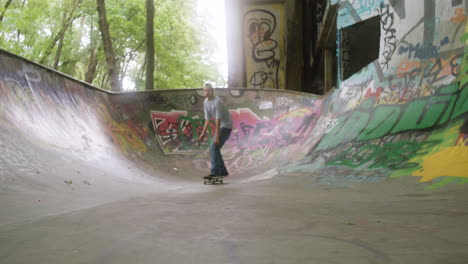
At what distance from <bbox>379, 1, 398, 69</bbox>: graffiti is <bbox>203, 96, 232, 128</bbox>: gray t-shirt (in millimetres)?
3451

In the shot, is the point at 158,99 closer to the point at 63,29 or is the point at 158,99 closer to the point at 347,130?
the point at 347,130

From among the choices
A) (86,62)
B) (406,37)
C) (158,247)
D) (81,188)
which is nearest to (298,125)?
(406,37)

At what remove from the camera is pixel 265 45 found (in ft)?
53.6

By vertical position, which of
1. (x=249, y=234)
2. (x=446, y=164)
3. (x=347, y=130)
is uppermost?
(x=347, y=130)

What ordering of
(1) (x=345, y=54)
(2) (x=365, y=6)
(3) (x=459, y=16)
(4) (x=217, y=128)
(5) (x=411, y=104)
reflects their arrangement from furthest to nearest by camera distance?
(1) (x=345, y=54), (2) (x=365, y=6), (4) (x=217, y=128), (5) (x=411, y=104), (3) (x=459, y=16)

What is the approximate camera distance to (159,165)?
32.3ft

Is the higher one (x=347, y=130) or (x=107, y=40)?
(x=107, y=40)

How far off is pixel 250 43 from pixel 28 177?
13102mm

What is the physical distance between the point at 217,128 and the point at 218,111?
1.23 feet

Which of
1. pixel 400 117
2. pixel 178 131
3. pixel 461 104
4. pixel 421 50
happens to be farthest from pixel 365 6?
pixel 178 131

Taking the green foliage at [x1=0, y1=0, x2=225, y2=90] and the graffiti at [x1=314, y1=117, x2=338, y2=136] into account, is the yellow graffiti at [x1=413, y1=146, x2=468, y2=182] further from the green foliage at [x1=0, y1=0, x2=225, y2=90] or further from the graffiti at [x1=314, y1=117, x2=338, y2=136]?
the green foliage at [x1=0, y1=0, x2=225, y2=90]

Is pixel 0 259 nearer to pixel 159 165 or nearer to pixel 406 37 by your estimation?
pixel 406 37

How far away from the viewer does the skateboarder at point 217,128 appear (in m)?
7.61

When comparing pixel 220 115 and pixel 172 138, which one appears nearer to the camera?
pixel 220 115
